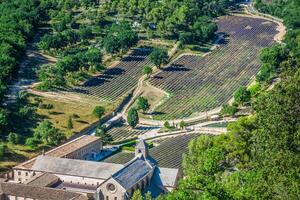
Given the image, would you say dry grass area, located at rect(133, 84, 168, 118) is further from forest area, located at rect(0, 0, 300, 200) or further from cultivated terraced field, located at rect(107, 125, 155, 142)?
forest area, located at rect(0, 0, 300, 200)

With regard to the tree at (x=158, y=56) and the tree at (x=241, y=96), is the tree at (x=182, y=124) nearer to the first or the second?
the tree at (x=241, y=96)

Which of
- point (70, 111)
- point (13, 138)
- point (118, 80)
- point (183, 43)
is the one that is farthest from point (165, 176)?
point (183, 43)

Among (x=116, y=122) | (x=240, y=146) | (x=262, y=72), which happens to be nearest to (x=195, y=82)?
(x=262, y=72)

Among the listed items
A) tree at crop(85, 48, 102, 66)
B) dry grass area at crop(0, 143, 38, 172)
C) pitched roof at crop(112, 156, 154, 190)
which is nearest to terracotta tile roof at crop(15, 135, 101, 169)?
dry grass area at crop(0, 143, 38, 172)

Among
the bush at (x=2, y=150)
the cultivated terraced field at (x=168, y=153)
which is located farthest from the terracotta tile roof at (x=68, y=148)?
the bush at (x=2, y=150)

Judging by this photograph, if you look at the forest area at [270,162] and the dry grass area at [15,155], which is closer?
the forest area at [270,162]

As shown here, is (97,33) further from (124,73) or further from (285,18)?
(285,18)
